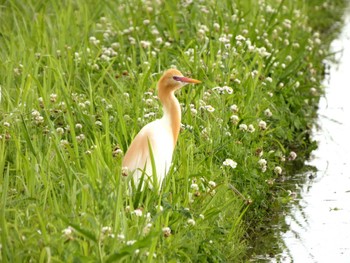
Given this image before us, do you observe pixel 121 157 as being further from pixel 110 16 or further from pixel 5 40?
pixel 110 16

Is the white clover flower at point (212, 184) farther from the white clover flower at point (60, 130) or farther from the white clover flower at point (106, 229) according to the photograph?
the white clover flower at point (106, 229)

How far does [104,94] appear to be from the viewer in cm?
778

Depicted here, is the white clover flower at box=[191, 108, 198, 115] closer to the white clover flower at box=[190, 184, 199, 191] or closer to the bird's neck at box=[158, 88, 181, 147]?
the bird's neck at box=[158, 88, 181, 147]

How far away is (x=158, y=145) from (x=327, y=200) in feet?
5.67

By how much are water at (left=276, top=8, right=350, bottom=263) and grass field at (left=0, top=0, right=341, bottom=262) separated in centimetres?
19

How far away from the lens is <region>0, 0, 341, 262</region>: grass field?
5.06 metres

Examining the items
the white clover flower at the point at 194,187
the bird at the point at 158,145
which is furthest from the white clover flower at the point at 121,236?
the white clover flower at the point at 194,187

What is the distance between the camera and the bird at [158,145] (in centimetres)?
562

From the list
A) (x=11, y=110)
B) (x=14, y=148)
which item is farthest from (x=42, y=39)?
(x=14, y=148)

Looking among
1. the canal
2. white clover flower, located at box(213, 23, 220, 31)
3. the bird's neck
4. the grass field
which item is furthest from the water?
white clover flower, located at box(213, 23, 220, 31)

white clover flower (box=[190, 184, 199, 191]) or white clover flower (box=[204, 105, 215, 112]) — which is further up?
white clover flower (box=[204, 105, 215, 112])

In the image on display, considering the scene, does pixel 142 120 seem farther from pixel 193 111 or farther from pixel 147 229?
pixel 147 229

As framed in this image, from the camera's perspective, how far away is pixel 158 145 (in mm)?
5754

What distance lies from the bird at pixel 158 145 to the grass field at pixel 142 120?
0.32ft
